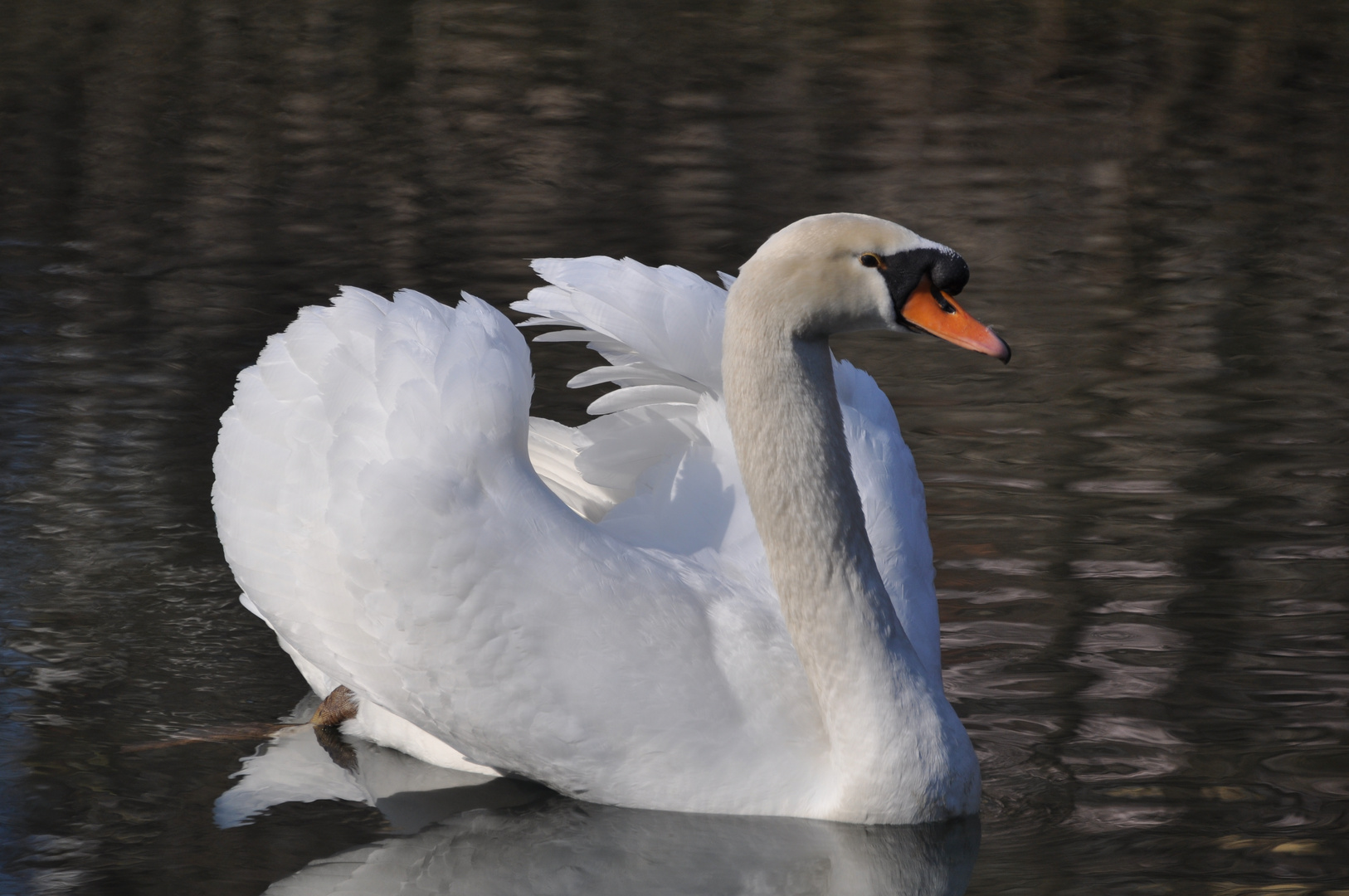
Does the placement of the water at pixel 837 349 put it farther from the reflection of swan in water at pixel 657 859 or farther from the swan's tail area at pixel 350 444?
the swan's tail area at pixel 350 444

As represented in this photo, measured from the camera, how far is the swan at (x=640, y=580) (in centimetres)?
427

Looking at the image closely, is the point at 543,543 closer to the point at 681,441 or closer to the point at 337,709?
the point at 681,441

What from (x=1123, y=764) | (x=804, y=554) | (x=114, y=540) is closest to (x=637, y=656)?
(x=804, y=554)

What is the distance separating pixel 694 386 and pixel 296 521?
1080mm

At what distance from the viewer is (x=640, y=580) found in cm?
451

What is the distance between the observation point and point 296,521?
15.7 ft

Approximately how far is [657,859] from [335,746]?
117 cm

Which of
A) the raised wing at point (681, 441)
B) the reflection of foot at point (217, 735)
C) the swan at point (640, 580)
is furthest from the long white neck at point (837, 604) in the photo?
the reflection of foot at point (217, 735)

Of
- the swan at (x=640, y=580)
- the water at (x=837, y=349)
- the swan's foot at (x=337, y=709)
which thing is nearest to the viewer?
the swan at (x=640, y=580)

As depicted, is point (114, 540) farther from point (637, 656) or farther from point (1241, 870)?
point (1241, 870)

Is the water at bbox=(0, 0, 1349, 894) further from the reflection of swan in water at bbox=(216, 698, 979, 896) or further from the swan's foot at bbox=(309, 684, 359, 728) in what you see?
the swan's foot at bbox=(309, 684, 359, 728)

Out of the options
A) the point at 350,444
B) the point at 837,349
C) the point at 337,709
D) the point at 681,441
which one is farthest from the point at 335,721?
the point at 837,349

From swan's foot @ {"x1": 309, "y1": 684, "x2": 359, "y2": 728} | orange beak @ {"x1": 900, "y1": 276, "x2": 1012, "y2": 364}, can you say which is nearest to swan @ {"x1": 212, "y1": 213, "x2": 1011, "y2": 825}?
orange beak @ {"x1": 900, "y1": 276, "x2": 1012, "y2": 364}

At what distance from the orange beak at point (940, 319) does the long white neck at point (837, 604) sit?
0.23 m
